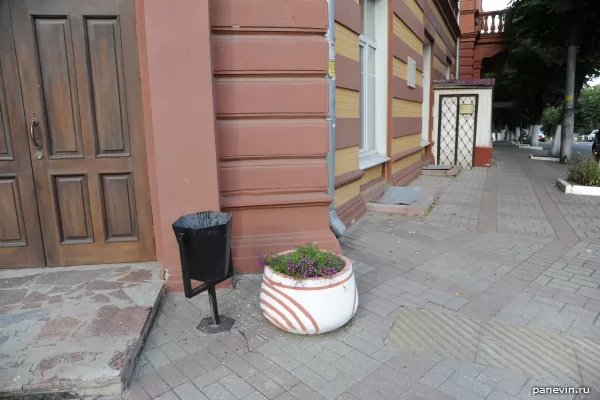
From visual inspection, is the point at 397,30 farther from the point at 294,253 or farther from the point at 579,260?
the point at 294,253

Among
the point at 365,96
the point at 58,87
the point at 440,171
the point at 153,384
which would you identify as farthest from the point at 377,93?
the point at 153,384

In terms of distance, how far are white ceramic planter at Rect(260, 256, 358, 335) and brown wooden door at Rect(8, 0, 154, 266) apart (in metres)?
1.61

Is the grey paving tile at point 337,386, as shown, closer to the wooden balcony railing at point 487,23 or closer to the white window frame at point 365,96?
the white window frame at point 365,96

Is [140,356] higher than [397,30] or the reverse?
the reverse

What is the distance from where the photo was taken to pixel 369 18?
7.05m

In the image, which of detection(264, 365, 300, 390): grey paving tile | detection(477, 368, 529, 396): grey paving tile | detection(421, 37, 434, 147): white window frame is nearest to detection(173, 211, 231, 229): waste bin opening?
detection(264, 365, 300, 390): grey paving tile

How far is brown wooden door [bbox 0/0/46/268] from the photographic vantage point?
359cm

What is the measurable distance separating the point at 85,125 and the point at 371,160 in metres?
4.40

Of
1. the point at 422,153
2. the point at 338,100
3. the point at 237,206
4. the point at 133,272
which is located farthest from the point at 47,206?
the point at 422,153

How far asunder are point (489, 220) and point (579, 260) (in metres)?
1.73

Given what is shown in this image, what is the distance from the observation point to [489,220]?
243 inches

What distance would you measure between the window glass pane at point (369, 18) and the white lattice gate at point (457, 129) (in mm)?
6033

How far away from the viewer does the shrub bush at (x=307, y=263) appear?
119 inches

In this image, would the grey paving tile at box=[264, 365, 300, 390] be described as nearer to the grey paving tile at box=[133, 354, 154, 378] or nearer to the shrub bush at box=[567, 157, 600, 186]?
the grey paving tile at box=[133, 354, 154, 378]
